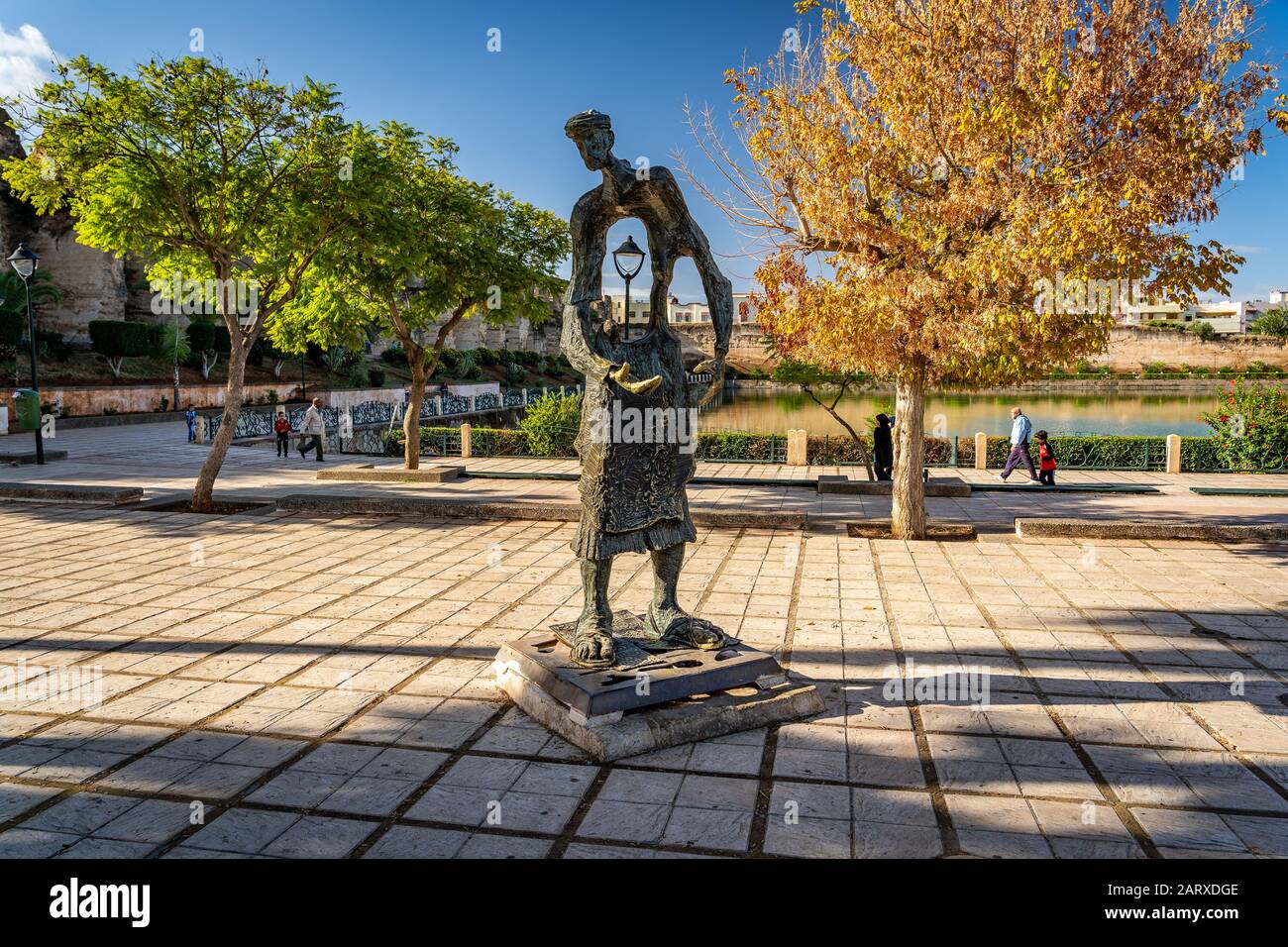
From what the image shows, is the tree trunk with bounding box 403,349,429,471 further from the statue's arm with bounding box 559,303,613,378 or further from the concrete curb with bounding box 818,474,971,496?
the statue's arm with bounding box 559,303,613,378

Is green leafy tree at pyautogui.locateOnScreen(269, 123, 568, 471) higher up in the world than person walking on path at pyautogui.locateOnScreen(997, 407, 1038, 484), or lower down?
higher up

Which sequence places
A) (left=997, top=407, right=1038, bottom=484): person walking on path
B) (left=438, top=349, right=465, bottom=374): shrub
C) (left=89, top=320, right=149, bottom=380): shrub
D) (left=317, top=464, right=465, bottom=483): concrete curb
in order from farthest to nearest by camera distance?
(left=438, top=349, right=465, bottom=374): shrub
(left=89, top=320, right=149, bottom=380): shrub
(left=997, top=407, right=1038, bottom=484): person walking on path
(left=317, top=464, right=465, bottom=483): concrete curb

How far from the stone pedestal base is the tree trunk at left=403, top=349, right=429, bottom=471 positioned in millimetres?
10321

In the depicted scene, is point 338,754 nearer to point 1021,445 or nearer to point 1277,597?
point 1277,597

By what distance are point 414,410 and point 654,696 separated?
37.2 ft

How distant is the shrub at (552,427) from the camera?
18.8 metres

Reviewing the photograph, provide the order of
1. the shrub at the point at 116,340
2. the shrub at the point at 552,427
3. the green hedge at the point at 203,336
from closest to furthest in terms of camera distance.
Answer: the shrub at the point at 552,427, the shrub at the point at 116,340, the green hedge at the point at 203,336

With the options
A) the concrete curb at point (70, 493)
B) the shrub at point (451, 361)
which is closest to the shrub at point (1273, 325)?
the shrub at point (451, 361)

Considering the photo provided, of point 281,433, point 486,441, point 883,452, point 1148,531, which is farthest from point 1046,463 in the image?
point 281,433

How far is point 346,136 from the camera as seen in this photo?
11312mm

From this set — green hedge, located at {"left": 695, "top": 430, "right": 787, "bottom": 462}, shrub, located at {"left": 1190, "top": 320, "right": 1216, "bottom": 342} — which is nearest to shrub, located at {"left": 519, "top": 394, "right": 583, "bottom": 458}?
green hedge, located at {"left": 695, "top": 430, "right": 787, "bottom": 462}

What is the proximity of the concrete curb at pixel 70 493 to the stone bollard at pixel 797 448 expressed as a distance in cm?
1221

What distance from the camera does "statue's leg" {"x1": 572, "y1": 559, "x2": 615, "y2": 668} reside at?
466 centimetres

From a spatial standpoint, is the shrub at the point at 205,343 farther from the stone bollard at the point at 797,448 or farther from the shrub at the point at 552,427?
the stone bollard at the point at 797,448
